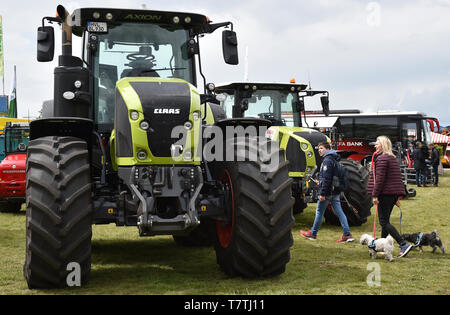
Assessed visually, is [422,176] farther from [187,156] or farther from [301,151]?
[187,156]

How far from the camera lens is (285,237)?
574 cm

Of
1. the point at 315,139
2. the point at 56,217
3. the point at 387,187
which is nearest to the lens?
the point at 56,217

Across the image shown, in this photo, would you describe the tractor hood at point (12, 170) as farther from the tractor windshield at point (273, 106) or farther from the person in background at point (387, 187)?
the person in background at point (387, 187)

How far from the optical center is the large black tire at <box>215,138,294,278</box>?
564 centimetres

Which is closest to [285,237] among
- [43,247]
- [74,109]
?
[43,247]

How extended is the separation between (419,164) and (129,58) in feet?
61.1

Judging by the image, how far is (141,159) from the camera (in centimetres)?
575

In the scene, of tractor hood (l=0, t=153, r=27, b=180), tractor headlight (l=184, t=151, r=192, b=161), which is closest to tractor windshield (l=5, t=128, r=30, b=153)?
tractor hood (l=0, t=153, r=27, b=180)

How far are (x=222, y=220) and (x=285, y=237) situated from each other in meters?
0.74

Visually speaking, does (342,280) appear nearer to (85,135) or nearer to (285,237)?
Result: (285,237)

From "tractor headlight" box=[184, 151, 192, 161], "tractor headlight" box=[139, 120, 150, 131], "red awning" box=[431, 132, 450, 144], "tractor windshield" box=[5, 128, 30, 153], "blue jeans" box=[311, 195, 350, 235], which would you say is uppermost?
"red awning" box=[431, 132, 450, 144]

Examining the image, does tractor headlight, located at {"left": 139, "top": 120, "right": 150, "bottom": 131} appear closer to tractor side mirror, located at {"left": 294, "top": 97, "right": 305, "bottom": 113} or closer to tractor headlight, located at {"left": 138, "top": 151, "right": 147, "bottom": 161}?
tractor headlight, located at {"left": 138, "top": 151, "right": 147, "bottom": 161}

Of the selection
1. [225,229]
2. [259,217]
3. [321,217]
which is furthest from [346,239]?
[259,217]

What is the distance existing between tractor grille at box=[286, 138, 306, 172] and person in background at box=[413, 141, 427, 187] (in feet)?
41.2
